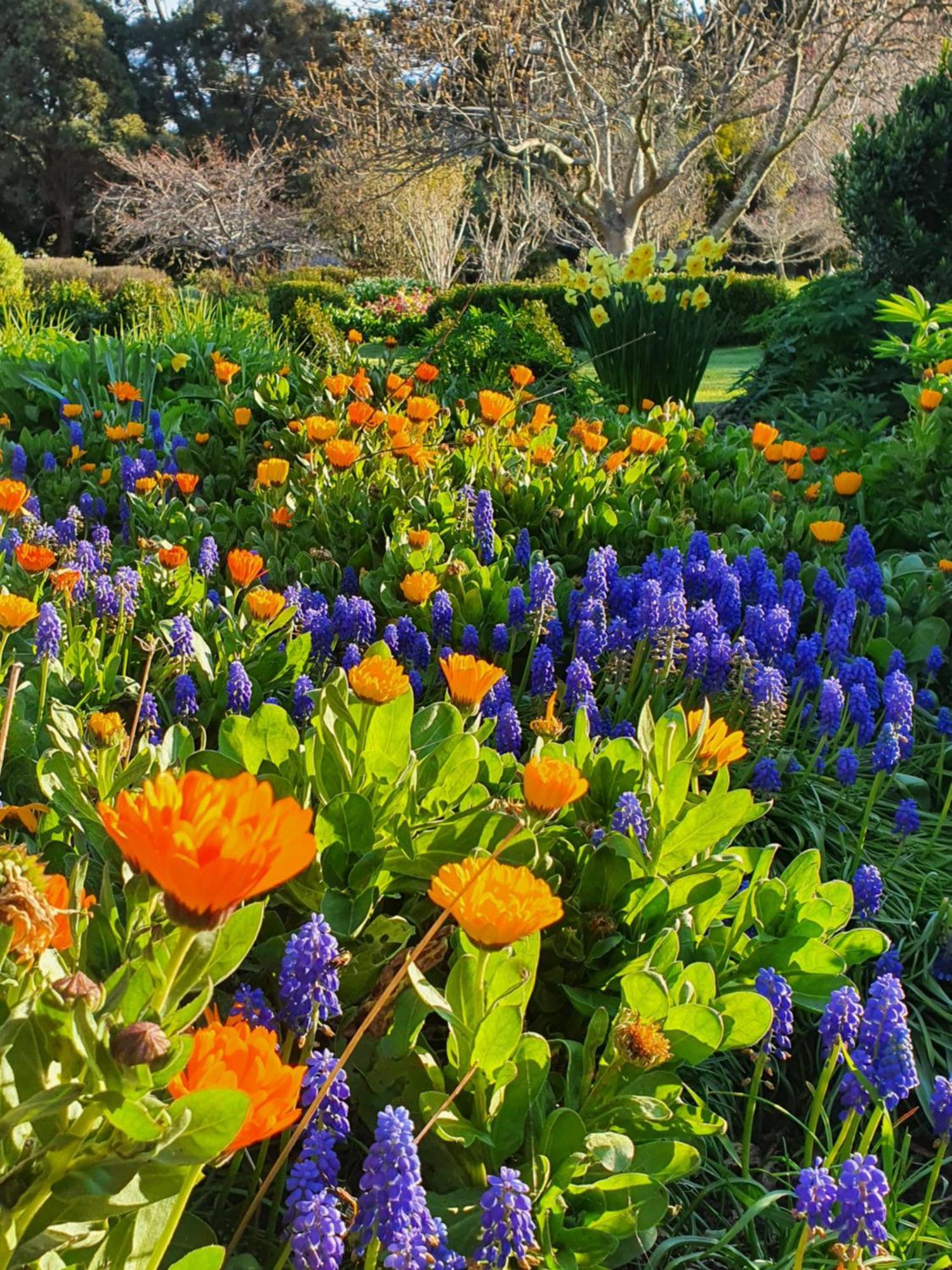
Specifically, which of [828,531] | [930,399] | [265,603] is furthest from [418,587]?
[930,399]

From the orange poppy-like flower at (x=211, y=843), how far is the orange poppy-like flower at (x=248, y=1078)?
15 cm

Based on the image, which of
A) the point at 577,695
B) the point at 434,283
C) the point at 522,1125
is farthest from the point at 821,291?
the point at 434,283

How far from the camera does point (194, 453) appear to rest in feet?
13.5

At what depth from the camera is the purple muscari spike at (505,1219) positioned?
0.96 m

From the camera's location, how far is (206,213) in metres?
24.2

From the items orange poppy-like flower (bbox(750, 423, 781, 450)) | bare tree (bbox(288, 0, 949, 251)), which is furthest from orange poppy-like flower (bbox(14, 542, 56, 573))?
bare tree (bbox(288, 0, 949, 251))

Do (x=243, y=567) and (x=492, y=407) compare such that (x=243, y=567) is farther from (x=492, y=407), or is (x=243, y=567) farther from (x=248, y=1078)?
(x=492, y=407)

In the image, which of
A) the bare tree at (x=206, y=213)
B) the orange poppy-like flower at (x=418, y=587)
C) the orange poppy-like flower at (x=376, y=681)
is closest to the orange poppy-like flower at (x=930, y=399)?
the orange poppy-like flower at (x=418, y=587)

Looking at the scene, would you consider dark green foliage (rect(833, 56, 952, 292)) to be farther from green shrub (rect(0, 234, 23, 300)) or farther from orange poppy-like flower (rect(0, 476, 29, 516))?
green shrub (rect(0, 234, 23, 300))

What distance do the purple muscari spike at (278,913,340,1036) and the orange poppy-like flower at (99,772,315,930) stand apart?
0.43m

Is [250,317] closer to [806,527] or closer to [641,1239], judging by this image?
[806,527]

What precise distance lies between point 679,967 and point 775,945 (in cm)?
21

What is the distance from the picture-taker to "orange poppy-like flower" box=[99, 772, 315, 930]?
25.2 inches

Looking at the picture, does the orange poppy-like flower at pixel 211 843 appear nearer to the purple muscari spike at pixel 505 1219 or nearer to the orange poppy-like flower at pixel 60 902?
the orange poppy-like flower at pixel 60 902
